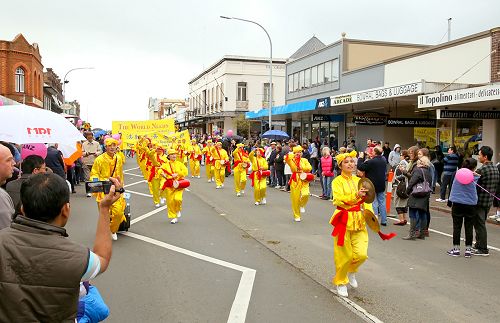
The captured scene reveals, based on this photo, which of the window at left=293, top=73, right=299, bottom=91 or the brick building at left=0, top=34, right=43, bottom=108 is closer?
the window at left=293, top=73, right=299, bottom=91

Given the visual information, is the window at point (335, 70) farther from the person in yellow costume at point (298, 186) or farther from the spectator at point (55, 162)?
the spectator at point (55, 162)

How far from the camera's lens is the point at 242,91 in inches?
2248

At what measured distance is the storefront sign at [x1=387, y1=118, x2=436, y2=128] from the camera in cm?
2011

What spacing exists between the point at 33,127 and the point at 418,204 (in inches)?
277

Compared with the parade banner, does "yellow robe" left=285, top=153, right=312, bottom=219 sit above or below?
below

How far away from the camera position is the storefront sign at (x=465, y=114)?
15.6m

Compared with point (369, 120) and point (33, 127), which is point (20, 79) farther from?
point (33, 127)

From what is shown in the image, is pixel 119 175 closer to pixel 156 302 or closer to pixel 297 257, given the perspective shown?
pixel 297 257

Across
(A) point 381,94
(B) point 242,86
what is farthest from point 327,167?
(B) point 242,86

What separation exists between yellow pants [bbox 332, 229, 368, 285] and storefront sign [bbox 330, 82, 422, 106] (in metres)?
11.5

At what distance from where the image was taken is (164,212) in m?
12.6

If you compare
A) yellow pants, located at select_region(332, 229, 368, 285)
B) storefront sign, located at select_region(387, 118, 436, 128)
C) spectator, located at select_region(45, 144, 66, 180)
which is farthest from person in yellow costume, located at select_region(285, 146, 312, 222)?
storefront sign, located at select_region(387, 118, 436, 128)

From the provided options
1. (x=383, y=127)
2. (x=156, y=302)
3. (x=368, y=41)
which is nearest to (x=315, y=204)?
(x=156, y=302)

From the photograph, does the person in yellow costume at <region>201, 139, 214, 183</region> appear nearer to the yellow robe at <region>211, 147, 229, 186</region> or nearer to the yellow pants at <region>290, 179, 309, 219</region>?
the yellow robe at <region>211, 147, 229, 186</region>
